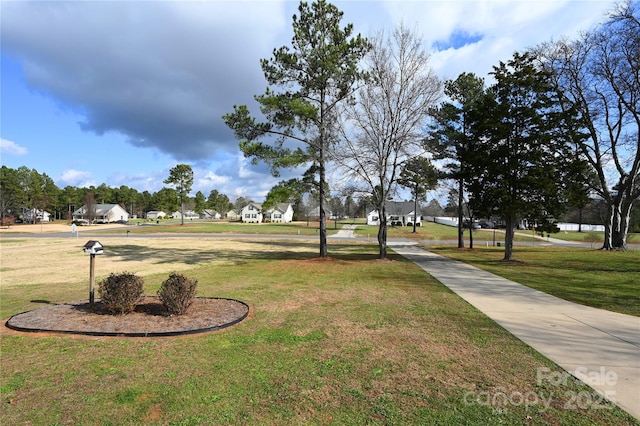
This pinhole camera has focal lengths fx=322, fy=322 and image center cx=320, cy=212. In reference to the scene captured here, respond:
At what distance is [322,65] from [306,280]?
1056 cm

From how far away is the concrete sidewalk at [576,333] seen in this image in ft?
13.0

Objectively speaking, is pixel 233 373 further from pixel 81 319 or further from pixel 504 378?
pixel 81 319

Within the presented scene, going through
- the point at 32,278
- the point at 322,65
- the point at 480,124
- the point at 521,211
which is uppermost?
the point at 322,65

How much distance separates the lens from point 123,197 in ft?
373

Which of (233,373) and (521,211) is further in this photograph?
(521,211)

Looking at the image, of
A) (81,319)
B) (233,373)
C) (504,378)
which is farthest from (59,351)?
(504,378)

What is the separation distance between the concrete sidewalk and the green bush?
6414mm

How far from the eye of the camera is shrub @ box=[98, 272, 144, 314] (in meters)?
6.69

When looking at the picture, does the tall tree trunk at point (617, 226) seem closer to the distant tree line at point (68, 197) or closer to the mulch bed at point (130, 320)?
the mulch bed at point (130, 320)

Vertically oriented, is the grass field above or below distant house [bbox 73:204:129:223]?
below

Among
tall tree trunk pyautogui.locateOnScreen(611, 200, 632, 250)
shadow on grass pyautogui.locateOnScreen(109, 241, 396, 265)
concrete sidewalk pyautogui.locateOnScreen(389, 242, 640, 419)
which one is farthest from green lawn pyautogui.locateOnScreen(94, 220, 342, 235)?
concrete sidewalk pyautogui.locateOnScreen(389, 242, 640, 419)

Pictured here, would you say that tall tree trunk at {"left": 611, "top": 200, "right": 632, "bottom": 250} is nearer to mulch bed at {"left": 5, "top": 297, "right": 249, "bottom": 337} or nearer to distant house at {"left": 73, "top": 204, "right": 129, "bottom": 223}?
mulch bed at {"left": 5, "top": 297, "right": 249, "bottom": 337}

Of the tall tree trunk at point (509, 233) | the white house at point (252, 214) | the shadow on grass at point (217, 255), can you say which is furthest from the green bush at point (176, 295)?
the white house at point (252, 214)

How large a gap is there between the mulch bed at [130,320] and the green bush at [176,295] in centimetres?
14
